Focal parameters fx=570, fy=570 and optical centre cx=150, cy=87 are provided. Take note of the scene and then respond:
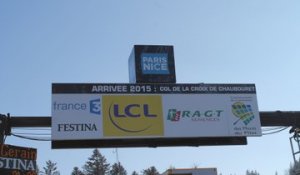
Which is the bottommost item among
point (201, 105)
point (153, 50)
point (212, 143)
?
point (212, 143)

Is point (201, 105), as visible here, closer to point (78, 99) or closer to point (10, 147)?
point (78, 99)

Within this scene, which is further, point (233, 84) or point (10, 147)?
point (233, 84)

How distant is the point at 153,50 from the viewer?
22.0 meters

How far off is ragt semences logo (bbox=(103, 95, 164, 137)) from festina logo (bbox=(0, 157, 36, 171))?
3.11 meters

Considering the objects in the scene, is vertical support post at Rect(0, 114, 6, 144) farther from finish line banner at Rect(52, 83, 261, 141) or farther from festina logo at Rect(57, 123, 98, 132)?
festina logo at Rect(57, 123, 98, 132)

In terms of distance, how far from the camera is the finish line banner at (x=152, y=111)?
20203 millimetres

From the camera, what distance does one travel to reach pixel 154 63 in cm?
2180

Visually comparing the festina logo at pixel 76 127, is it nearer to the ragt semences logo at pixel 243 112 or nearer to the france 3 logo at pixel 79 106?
the france 3 logo at pixel 79 106

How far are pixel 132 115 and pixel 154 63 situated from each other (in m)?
2.34

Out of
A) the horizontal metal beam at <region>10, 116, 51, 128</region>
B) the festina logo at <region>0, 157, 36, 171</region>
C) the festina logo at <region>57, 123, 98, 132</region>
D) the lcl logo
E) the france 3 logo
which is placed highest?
the france 3 logo

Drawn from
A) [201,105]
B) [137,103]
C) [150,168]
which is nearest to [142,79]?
[137,103]

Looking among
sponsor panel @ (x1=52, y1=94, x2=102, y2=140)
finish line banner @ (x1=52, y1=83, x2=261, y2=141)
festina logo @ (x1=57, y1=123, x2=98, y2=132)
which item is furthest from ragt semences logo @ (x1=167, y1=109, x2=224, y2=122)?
festina logo @ (x1=57, y1=123, x2=98, y2=132)

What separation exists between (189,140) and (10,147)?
21.7 feet

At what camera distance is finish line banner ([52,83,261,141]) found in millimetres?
20203
